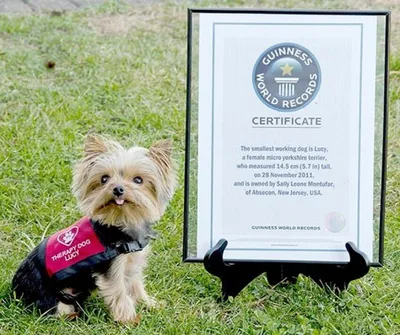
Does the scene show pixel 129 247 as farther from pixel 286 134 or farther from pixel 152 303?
pixel 286 134

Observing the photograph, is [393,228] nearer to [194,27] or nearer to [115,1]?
[194,27]

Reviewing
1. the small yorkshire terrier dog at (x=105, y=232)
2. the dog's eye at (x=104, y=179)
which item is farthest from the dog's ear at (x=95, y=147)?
the dog's eye at (x=104, y=179)

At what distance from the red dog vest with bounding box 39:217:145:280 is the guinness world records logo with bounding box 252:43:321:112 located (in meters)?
0.88

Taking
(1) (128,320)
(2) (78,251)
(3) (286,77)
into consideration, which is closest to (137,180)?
(2) (78,251)

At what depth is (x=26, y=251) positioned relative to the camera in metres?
4.74

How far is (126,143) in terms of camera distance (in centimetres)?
600

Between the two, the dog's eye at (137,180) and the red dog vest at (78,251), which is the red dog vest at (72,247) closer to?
the red dog vest at (78,251)

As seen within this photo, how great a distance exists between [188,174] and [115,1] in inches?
183

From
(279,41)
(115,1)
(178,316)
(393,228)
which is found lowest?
(178,316)

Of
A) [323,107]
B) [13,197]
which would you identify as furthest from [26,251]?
[323,107]

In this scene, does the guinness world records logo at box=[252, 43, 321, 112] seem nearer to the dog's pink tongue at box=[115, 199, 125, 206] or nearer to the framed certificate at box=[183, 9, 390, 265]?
the framed certificate at box=[183, 9, 390, 265]

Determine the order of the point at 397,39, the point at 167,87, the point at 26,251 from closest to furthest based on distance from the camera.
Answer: the point at 26,251 < the point at 167,87 < the point at 397,39

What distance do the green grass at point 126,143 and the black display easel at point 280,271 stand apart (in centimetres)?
7

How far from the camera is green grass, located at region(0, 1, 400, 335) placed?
4.11m
